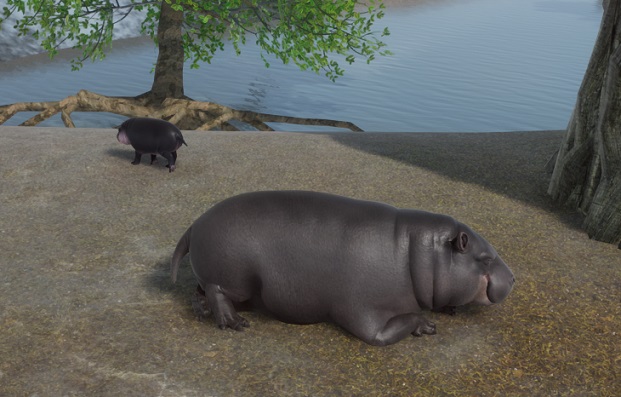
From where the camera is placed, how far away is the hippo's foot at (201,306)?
194 inches

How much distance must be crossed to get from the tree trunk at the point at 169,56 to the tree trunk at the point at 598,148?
9.29m

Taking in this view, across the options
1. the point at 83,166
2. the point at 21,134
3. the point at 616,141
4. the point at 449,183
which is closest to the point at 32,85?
the point at 21,134

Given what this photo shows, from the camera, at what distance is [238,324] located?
481 cm

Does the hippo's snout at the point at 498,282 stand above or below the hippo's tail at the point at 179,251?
above

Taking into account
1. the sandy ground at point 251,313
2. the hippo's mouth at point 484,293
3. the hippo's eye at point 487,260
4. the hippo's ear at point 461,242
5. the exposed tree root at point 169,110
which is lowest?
the exposed tree root at point 169,110

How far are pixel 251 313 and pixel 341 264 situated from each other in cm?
79

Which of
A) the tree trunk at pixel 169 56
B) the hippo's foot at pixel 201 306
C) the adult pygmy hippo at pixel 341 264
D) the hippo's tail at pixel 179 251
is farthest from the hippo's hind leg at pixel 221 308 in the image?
the tree trunk at pixel 169 56

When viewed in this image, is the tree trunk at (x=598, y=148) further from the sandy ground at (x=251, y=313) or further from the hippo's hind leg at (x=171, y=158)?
the hippo's hind leg at (x=171, y=158)

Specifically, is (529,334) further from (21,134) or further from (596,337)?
(21,134)

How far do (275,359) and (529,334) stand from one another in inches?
67.7

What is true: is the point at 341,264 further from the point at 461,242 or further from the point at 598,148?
the point at 598,148

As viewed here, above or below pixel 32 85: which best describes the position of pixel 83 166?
above

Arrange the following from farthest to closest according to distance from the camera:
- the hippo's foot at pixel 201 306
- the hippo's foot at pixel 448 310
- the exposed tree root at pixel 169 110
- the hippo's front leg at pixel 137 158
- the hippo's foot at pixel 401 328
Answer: the exposed tree root at pixel 169 110 < the hippo's front leg at pixel 137 158 < the hippo's foot at pixel 448 310 < the hippo's foot at pixel 201 306 < the hippo's foot at pixel 401 328

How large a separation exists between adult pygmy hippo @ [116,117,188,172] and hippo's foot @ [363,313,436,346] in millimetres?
3893
